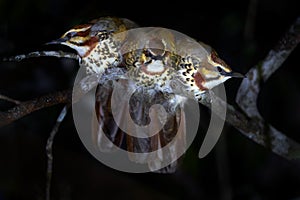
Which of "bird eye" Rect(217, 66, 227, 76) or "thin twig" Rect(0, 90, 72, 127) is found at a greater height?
"bird eye" Rect(217, 66, 227, 76)

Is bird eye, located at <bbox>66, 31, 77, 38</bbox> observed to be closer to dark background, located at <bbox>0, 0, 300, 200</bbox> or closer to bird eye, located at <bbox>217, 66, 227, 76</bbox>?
bird eye, located at <bbox>217, 66, 227, 76</bbox>

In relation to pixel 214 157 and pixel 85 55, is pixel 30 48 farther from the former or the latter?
pixel 214 157

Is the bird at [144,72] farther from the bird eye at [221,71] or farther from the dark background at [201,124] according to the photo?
the dark background at [201,124]

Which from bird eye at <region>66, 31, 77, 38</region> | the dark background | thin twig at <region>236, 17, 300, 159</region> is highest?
bird eye at <region>66, 31, 77, 38</region>

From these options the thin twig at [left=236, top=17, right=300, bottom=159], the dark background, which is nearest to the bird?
the thin twig at [left=236, top=17, right=300, bottom=159]

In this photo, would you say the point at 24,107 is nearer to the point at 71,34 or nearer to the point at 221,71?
the point at 71,34

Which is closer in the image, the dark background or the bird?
the bird

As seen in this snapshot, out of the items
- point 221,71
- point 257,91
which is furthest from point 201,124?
point 221,71
